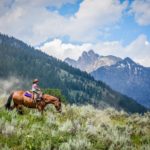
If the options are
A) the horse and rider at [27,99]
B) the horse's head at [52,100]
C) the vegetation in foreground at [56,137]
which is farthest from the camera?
the horse's head at [52,100]

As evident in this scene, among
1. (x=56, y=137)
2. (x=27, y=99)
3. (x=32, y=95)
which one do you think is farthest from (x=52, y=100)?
(x=56, y=137)

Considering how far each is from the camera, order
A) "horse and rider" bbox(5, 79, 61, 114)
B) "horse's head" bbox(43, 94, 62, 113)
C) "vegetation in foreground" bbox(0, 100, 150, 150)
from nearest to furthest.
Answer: "vegetation in foreground" bbox(0, 100, 150, 150) < "horse and rider" bbox(5, 79, 61, 114) < "horse's head" bbox(43, 94, 62, 113)

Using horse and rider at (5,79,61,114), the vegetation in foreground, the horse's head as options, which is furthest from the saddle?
the vegetation in foreground

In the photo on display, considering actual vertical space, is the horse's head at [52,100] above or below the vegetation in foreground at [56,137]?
above

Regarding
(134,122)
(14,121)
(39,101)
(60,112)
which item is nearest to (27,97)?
(39,101)

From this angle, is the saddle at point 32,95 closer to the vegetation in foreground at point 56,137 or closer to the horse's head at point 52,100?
the horse's head at point 52,100

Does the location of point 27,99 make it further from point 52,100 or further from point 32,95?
point 52,100

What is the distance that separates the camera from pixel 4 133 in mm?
15328

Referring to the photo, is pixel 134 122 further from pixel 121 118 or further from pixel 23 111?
pixel 23 111

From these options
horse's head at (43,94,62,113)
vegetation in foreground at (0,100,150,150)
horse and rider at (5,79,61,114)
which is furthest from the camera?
horse's head at (43,94,62,113)

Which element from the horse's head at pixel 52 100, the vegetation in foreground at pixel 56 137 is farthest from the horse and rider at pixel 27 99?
the vegetation in foreground at pixel 56 137

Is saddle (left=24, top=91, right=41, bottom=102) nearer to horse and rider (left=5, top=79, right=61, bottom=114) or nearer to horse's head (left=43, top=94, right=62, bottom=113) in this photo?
horse and rider (left=5, top=79, right=61, bottom=114)

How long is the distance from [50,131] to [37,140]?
2.33 m

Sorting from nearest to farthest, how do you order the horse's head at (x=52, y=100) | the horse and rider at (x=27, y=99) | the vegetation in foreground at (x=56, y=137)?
1. the vegetation in foreground at (x=56, y=137)
2. the horse and rider at (x=27, y=99)
3. the horse's head at (x=52, y=100)
